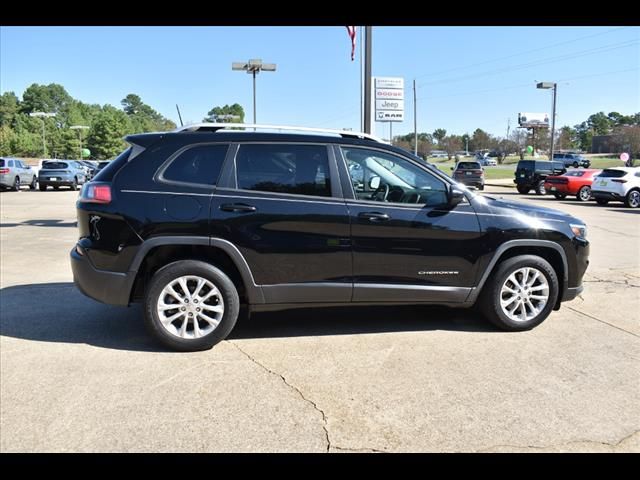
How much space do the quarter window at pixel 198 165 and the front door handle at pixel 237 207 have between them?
0.24 m

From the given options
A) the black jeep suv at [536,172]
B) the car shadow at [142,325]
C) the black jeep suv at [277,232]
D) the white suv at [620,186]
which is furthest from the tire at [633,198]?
the black jeep suv at [277,232]

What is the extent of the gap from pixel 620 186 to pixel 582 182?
2.80 m

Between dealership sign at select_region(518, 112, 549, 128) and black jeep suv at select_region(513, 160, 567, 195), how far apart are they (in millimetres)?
71852

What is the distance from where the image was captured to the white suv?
744 inches

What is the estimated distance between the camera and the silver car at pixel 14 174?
26.2 m

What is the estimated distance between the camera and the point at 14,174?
87.9ft

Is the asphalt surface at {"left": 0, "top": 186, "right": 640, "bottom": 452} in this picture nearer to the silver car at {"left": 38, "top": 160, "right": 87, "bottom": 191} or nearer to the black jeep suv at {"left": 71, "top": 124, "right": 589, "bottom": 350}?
the black jeep suv at {"left": 71, "top": 124, "right": 589, "bottom": 350}

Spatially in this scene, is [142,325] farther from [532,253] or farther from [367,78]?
[367,78]

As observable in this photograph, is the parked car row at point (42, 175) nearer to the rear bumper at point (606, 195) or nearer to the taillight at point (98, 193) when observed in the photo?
the rear bumper at point (606, 195)

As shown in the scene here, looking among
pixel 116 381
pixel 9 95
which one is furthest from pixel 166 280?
pixel 9 95

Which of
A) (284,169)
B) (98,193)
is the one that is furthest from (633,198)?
(98,193)

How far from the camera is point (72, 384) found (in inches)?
142
